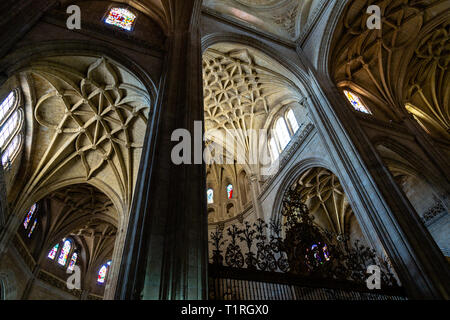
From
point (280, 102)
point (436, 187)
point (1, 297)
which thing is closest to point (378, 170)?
point (436, 187)

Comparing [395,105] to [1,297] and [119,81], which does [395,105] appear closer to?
[119,81]

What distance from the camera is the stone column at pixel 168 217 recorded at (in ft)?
11.4

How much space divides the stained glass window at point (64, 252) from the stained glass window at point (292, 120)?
16.5 metres

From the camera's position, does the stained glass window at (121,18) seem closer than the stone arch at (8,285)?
Yes

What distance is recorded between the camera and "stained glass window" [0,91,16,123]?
29.4ft

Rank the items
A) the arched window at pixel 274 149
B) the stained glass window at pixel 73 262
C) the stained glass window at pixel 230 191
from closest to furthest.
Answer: the arched window at pixel 274 149 < the stained glass window at pixel 230 191 < the stained glass window at pixel 73 262

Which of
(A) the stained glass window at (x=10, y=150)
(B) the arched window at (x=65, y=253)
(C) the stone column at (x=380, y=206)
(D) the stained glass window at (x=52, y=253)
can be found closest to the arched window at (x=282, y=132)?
(C) the stone column at (x=380, y=206)

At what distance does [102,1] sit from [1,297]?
13.3m

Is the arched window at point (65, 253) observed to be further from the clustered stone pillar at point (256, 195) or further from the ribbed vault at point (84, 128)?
the clustered stone pillar at point (256, 195)

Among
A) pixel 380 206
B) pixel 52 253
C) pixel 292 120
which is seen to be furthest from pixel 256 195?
pixel 52 253

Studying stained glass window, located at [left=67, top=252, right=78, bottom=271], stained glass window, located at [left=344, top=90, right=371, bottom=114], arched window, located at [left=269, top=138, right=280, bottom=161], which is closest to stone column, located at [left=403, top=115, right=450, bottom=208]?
stained glass window, located at [left=344, top=90, right=371, bottom=114]

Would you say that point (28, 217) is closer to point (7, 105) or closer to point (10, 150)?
point (10, 150)

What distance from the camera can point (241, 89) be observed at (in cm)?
1431
